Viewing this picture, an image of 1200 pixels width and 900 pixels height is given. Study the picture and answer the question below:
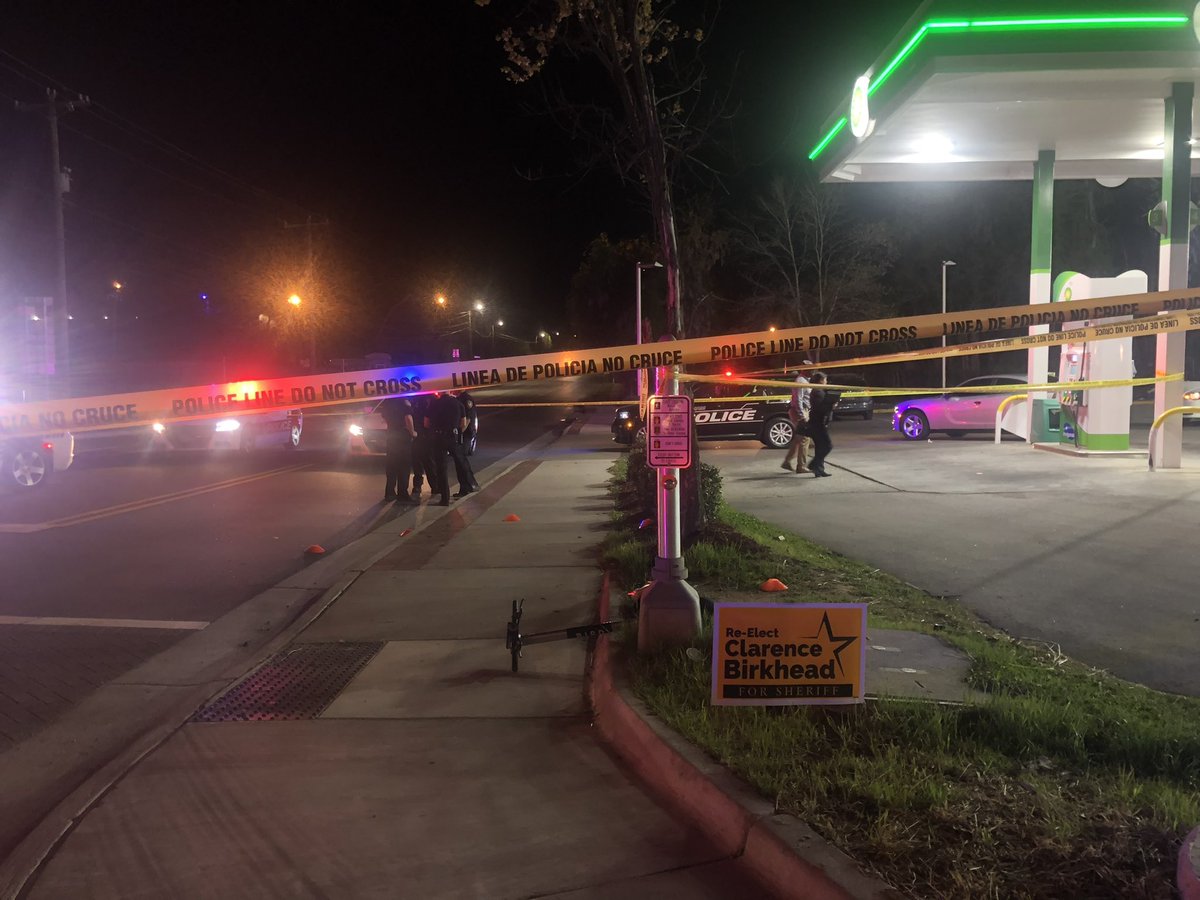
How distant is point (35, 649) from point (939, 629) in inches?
251

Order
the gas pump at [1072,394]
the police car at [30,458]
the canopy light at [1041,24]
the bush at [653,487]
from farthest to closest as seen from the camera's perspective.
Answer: the gas pump at [1072,394], the police car at [30,458], the canopy light at [1041,24], the bush at [653,487]

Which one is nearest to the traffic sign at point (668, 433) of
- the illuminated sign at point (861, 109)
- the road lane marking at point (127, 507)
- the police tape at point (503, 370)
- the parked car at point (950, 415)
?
the police tape at point (503, 370)

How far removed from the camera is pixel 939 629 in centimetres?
641

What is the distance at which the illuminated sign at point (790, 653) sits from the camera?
15.0 ft

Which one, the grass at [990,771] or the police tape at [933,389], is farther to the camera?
the police tape at [933,389]

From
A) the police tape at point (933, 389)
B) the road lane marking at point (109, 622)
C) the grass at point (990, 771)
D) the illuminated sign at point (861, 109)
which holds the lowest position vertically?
the road lane marking at point (109, 622)

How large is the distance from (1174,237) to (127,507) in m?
15.9

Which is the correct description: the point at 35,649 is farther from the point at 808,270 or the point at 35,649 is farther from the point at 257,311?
the point at 257,311

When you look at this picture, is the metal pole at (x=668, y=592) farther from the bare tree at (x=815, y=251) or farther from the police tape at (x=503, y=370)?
the bare tree at (x=815, y=251)

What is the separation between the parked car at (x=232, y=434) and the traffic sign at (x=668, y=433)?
17.0 metres

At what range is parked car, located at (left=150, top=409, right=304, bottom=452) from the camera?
2127 cm

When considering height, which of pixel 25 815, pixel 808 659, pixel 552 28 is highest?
pixel 552 28

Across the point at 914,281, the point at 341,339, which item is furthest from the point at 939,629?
the point at 341,339

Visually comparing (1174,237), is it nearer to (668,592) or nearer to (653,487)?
(653,487)
